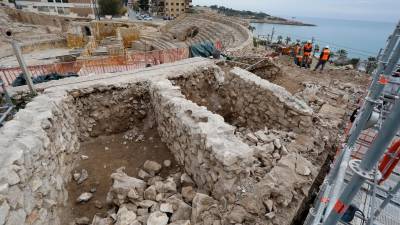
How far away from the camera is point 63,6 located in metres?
50.6

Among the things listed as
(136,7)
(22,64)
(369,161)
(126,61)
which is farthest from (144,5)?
(369,161)

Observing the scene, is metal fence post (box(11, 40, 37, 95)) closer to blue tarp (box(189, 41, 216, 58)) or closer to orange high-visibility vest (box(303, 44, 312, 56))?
blue tarp (box(189, 41, 216, 58))

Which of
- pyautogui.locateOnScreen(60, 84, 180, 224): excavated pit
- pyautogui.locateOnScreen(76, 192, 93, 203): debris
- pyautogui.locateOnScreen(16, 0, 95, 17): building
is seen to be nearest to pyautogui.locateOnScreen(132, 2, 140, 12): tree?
pyautogui.locateOnScreen(16, 0, 95, 17): building

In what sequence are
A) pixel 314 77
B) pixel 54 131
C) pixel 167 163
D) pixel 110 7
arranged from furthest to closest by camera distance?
pixel 110 7, pixel 314 77, pixel 167 163, pixel 54 131

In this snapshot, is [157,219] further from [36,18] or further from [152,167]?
[36,18]

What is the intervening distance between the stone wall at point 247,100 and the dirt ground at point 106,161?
2.81 metres

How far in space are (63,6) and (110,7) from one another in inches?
410

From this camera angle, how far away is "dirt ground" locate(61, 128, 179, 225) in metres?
4.82

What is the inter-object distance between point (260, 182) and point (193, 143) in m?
1.62

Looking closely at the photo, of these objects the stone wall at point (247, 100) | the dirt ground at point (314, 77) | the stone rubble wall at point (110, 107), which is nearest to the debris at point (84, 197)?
the stone rubble wall at point (110, 107)

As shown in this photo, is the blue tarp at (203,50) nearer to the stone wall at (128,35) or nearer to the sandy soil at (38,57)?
the sandy soil at (38,57)

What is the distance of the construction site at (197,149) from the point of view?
289 centimetres

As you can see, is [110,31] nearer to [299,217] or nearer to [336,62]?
[336,62]

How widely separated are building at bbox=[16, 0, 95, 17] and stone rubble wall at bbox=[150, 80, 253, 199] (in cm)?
5583
